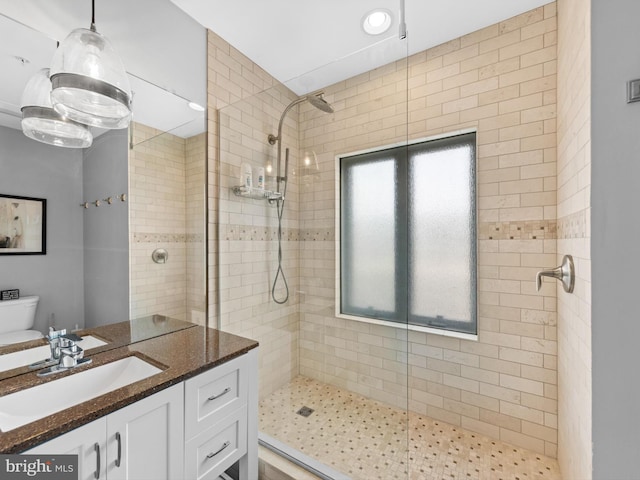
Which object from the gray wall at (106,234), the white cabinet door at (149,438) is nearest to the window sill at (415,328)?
the white cabinet door at (149,438)

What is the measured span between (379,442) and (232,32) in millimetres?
2766

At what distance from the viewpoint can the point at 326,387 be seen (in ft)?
6.31

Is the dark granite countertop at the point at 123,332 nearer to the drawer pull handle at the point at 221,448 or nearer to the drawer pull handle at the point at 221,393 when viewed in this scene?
the drawer pull handle at the point at 221,393

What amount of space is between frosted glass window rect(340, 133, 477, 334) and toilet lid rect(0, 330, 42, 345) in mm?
1476

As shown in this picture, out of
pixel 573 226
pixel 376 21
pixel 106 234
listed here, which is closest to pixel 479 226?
pixel 573 226

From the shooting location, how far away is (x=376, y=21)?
69.2 inches

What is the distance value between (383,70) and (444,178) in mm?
842

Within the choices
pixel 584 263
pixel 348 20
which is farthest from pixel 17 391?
pixel 348 20

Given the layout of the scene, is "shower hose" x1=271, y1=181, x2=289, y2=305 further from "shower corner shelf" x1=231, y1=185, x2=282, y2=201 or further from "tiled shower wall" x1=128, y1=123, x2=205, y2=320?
"tiled shower wall" x1=128, y1=123, x2=205, y2=320

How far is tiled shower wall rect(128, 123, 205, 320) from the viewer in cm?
151

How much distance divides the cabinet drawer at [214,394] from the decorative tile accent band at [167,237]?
828mm

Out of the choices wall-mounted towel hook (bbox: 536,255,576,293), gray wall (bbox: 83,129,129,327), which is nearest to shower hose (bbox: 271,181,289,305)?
gray wall (bbox: 83,129,129,327)
